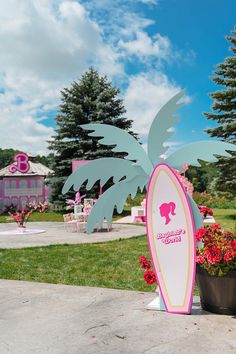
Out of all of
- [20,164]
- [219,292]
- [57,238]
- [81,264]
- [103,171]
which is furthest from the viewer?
[20,164]

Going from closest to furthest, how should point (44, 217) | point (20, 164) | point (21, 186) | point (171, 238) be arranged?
1. point (171, 238)
2. point (44, 217)
3. point (20, 164)
4. point (21, 186)

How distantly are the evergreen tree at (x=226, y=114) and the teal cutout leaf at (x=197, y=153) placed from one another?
1705cm

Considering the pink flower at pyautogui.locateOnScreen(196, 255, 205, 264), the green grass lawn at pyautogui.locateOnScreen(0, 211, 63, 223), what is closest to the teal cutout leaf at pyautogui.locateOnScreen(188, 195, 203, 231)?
the pink flower at pyautogui.locateOnScreen(196, 255, 205, 264)

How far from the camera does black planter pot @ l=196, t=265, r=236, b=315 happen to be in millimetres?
4004

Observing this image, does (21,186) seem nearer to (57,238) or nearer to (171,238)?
(57,238)

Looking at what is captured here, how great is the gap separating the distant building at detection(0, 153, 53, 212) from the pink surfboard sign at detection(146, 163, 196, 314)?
899 inches

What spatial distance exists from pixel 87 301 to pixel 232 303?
1679mm

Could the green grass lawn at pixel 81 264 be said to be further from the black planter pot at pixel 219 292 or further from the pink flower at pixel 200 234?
the pink flower at pixel 200 234

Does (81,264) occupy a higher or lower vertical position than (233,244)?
lower

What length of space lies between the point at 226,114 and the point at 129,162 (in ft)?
62.2

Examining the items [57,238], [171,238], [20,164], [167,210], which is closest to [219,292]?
[171,238]

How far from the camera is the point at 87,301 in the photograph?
4.74m

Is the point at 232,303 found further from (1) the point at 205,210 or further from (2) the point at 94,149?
(2) the point at 94,149

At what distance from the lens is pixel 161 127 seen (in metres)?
4.50
